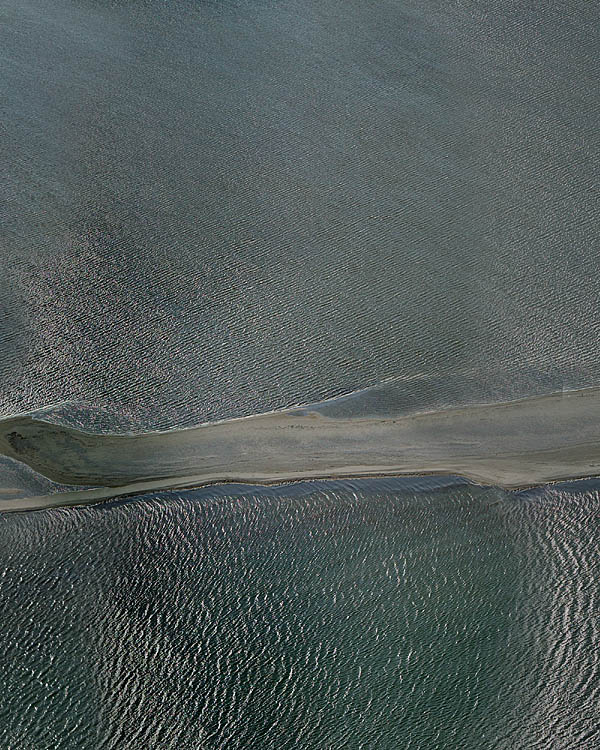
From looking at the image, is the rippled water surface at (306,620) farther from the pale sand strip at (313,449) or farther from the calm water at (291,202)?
the calm water at (291,202)

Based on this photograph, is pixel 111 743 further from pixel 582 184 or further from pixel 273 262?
pixel 582 184

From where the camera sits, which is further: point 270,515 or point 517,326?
point 517,326

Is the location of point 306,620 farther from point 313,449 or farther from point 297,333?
point 297,333

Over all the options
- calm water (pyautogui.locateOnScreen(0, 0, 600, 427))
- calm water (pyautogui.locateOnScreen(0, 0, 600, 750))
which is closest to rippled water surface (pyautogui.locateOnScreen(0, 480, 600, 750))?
calm water (pyautogui.locateOnScreen(0, 0, 600, 750))

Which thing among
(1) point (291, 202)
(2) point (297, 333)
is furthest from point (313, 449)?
(1) point (291, 202)

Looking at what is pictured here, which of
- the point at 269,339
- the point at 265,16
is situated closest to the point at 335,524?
the point at 269,339

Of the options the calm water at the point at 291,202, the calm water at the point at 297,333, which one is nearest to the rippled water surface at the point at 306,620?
the calm water at the point at 297,333

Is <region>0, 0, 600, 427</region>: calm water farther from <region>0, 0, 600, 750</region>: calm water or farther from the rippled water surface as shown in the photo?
the rippled water surface
